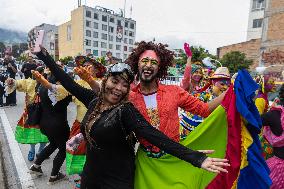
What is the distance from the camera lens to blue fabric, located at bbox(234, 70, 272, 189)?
87.0 inches

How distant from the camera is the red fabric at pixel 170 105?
253 cm

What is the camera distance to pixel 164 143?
1.97 meters

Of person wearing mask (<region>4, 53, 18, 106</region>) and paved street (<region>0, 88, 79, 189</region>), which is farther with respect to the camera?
person wearing mask (<region>4, 53, 18, 106</region>)

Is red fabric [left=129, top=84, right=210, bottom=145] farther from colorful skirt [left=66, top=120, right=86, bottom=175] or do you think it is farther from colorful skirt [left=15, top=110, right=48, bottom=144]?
colorful skirt [left=15, top=110, right=48, bottom=144]

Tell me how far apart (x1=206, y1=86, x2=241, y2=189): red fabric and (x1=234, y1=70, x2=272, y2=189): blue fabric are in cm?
6

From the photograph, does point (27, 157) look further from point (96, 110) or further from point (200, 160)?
point (200, 160)

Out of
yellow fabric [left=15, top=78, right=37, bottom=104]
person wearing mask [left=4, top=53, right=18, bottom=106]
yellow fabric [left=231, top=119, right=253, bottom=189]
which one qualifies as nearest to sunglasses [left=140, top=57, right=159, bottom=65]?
yellow fabric [left=231, top=119, right=253, bottom=189]

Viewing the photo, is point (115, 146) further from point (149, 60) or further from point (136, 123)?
point (149, 60)

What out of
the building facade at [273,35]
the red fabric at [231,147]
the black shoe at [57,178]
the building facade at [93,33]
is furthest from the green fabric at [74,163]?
the building facade at [93,33]

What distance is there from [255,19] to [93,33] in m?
49.6

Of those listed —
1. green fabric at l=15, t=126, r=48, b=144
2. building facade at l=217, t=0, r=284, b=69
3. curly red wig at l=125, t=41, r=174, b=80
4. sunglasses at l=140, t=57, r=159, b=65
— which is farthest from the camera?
building facade at l=217, t=0, r=284, b=69

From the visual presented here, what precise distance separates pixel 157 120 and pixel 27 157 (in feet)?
12.6

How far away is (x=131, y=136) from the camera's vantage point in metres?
2.27

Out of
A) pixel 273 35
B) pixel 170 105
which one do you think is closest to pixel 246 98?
pixel 170 105
